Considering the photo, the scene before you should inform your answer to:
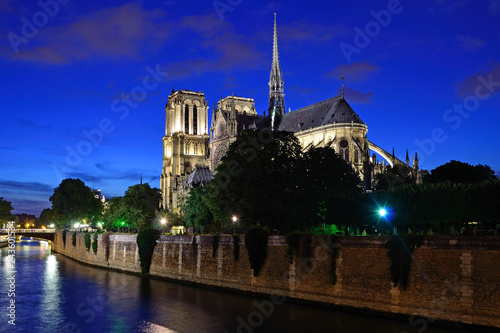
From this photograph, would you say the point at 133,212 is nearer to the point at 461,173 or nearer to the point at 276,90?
the point at 276,90

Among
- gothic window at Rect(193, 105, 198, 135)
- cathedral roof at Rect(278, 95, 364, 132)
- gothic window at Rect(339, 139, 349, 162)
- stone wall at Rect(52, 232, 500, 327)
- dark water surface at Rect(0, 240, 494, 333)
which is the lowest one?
dark water surface at Rect(0, 240, 494, 333)

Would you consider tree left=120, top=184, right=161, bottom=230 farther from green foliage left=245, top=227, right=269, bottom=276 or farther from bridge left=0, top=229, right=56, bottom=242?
green foliage left=245, top=227, right=269, bottom=276

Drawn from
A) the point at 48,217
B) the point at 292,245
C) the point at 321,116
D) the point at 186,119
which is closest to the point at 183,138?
the point at 186,119

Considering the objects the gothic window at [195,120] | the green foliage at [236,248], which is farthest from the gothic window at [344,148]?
the gothic window at [195,120]

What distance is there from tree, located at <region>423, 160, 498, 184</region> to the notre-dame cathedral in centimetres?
1252

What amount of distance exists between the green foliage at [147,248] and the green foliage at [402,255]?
21.5m

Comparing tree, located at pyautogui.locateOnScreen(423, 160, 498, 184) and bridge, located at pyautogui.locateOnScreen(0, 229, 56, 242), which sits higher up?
tree, located at pyautogui.locateOnScreen(423, 160, 498, 184)

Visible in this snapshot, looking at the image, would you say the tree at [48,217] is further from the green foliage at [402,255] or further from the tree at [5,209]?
the green foliage at [402,255]

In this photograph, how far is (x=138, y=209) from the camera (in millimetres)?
69250

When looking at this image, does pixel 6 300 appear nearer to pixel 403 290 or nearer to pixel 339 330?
pixel 339 330

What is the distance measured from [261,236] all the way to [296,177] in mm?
8153

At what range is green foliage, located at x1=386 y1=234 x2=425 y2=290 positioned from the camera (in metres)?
21.2

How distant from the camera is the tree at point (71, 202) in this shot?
87.5 metres

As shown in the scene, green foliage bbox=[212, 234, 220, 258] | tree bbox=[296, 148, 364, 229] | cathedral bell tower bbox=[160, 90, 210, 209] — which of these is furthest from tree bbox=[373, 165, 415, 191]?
cathedral bell tower bbox=[160, 90, 210, 209]
